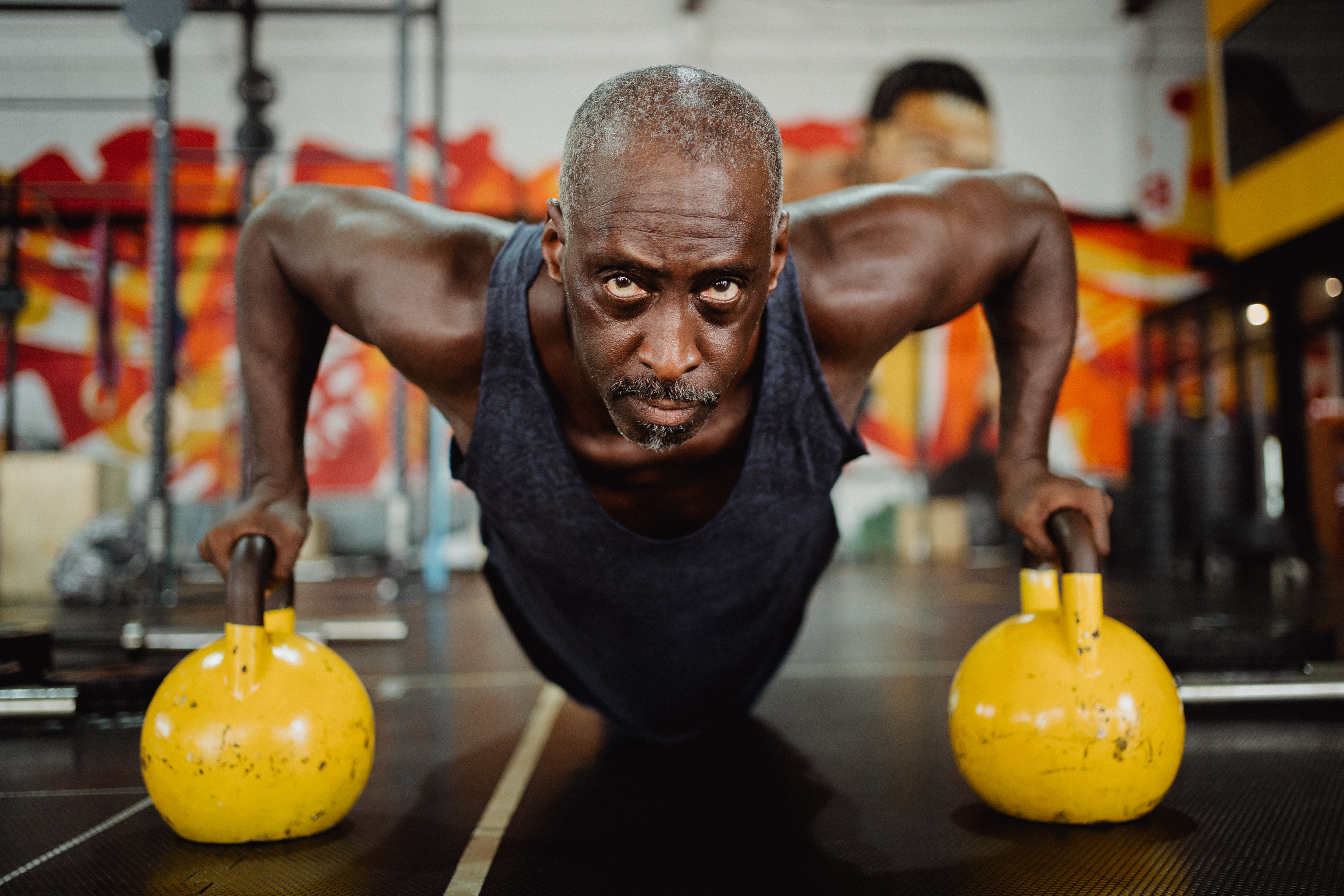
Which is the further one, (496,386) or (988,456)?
(988,456)

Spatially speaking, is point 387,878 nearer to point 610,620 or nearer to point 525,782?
point 525,782

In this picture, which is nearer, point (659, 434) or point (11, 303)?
point (659, 434)

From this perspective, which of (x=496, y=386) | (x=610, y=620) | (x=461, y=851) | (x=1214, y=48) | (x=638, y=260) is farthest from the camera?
(x=1214, y=48)

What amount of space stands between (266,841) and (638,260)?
2.32ft

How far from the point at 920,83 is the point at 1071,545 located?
874cm

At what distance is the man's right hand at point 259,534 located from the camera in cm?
110

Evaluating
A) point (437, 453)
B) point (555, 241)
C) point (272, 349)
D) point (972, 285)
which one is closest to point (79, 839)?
point (272, 349)

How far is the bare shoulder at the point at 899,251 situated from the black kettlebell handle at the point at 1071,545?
295 millimetres

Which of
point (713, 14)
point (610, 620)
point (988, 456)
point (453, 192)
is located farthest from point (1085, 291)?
point (610, 620)

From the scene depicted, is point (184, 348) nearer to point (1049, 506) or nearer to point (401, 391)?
point (401, 391)

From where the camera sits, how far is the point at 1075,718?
0.96m

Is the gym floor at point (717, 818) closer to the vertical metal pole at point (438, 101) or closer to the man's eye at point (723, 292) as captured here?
the man's eye at point (723, 292)

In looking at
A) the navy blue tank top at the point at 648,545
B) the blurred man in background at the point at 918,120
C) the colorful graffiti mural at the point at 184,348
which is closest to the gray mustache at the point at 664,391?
the navy blue tank top at the point at 648,545

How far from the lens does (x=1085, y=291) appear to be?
9016mm
